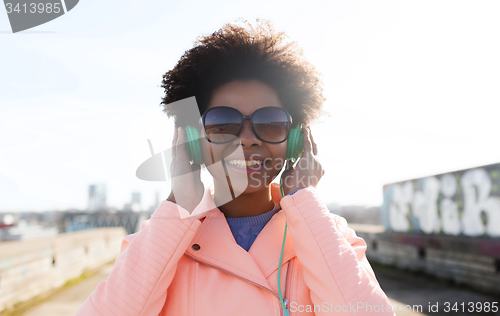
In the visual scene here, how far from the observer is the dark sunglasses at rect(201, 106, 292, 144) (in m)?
1.68

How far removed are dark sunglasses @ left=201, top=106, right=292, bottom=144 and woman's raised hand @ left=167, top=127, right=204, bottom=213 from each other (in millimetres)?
162

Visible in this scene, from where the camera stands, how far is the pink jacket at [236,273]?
1.32 meters

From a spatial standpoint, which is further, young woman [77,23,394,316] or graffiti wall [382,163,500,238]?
graffiti wall [382,163,500,238]

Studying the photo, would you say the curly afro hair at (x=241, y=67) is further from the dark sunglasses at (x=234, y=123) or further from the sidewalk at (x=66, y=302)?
the sidewalk at (x=66, y=302)

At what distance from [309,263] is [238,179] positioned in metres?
0.55

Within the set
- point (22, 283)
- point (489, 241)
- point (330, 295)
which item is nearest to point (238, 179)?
point (330, 295)

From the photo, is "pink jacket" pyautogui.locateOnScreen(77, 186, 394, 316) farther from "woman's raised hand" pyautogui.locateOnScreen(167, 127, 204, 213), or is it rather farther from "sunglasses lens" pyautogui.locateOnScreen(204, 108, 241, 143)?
"sunglasses lens" pyautogui.locateOnScreen(204, 108, 241, 143)

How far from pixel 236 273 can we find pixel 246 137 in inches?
25.8

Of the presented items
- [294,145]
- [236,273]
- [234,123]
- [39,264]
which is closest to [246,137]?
[234,123]

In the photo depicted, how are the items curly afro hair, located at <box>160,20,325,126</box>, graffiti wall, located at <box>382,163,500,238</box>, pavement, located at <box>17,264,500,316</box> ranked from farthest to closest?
1. graffiti wall, located at <box>382,163,500,238</box>
2. pavement, located at <box>17,264,500,316</box>
3. curly afro hair, located at <box>160,20,325,126</box>

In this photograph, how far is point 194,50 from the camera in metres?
2.02

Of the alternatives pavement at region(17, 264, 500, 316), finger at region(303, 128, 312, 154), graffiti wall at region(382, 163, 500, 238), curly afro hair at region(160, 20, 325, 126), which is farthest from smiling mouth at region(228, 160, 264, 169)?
graffiti wall at region(382, 163, 500, 238)

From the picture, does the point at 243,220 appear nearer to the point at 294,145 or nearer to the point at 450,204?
the point at 294,145

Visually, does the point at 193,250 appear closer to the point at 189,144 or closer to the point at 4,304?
the point at 189,144
